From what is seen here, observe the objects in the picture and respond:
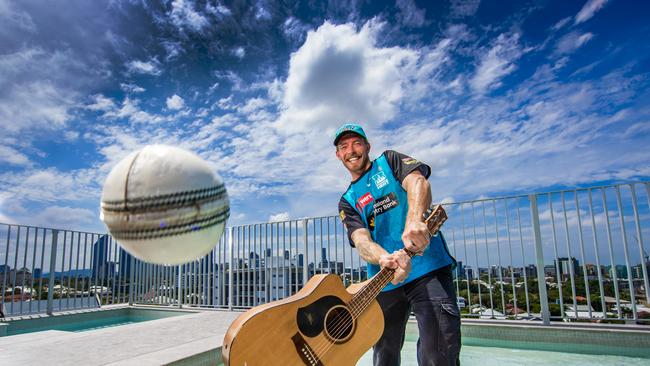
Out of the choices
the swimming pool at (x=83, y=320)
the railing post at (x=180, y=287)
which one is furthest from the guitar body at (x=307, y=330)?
the railing post at (x=180, y=287)

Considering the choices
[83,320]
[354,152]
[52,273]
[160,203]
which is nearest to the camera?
[160,203]

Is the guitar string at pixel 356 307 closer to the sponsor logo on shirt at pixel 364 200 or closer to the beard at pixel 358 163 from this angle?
the sponsor logo on shirt at pixel 364 200

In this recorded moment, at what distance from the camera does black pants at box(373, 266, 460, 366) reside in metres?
2.29

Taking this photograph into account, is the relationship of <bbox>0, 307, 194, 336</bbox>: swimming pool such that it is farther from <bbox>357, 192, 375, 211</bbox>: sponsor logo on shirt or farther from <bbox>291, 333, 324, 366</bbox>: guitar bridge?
<bbox>357, 192, 375, 211</bbox>: sponsor logo on shirt

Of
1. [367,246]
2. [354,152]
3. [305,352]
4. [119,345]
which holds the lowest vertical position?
[119,345]

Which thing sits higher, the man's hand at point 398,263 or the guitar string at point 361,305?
the man's hand at point 398,263

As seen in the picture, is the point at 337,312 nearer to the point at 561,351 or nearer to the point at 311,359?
the point at 311,359

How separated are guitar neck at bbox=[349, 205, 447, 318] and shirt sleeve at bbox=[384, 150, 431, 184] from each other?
1.14 ft

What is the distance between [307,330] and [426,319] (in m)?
0.83

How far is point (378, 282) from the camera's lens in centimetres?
259

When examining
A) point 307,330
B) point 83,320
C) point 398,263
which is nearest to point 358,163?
point 398,263

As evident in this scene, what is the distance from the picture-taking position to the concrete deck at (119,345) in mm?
3678

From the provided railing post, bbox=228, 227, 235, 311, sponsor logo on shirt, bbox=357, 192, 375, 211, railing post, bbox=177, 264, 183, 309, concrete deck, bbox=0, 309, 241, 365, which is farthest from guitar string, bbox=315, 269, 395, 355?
railing post, bbox=177, 264, 183, 309

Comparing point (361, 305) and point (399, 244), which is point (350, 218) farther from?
point (361, 305)
